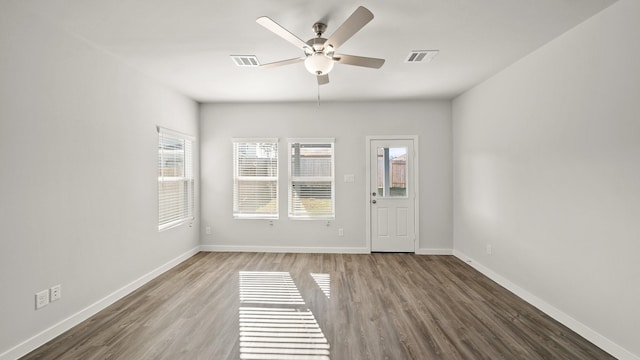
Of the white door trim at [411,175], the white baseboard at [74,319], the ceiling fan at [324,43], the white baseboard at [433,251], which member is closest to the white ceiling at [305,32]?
the ceiling fan at [324,43]

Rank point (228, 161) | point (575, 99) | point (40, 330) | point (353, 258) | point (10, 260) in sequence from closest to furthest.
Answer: point (10, 260) → point (40, 330) → point (575, 99) → point (353, 258) → point (228, 161)

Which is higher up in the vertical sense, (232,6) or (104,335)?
(232,6)

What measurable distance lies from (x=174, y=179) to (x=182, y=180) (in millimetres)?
243

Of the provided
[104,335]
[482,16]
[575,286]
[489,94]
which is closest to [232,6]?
[482,16]

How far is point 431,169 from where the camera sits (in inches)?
202

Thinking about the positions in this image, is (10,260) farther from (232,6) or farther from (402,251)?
(402,251)

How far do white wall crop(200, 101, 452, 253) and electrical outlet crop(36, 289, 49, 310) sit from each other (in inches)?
113

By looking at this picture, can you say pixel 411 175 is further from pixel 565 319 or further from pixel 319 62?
pixel 319 62

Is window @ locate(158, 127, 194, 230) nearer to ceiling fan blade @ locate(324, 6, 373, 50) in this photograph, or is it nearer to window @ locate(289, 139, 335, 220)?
window @ locate(289, 139, 335, 220)

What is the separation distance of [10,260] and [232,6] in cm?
253

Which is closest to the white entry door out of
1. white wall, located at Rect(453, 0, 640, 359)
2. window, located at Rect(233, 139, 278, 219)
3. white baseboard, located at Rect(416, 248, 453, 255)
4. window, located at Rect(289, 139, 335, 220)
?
white baseboard, located at Rect(416, 248, 453, 255)

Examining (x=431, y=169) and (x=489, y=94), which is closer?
(x=489, y=94)

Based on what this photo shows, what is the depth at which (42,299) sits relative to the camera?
2404mm

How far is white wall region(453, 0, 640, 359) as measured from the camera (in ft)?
7.10
